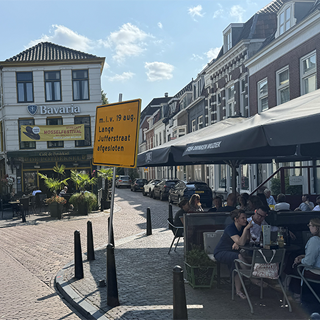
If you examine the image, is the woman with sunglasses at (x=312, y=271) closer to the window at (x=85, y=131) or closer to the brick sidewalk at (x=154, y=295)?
the brick sidewalk at (x=154, y=295)

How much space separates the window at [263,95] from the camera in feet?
66.2

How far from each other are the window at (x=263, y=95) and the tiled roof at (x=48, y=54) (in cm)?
1293

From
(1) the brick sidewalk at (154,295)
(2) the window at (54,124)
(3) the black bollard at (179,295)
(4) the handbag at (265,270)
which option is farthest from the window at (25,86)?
(3) the black bollard at (179,295)

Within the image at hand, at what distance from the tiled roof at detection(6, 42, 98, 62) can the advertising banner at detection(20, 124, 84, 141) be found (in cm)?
491

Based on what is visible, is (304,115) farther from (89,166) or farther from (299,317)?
(89,166)

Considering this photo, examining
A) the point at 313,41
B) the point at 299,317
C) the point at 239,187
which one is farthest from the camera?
the point at 239,187

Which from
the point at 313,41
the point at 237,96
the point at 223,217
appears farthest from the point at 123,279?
the point at 237,96

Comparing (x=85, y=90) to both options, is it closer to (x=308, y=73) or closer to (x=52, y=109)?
(x=52, y=109)

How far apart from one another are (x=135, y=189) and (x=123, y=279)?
32553 millimetres

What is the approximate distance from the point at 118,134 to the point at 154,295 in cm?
264

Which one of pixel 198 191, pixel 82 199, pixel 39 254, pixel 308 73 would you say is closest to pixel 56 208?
pixel 82 199

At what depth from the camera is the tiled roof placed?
1108 inches

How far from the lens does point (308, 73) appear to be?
16000 mm

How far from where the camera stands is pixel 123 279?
6887 millimetres
